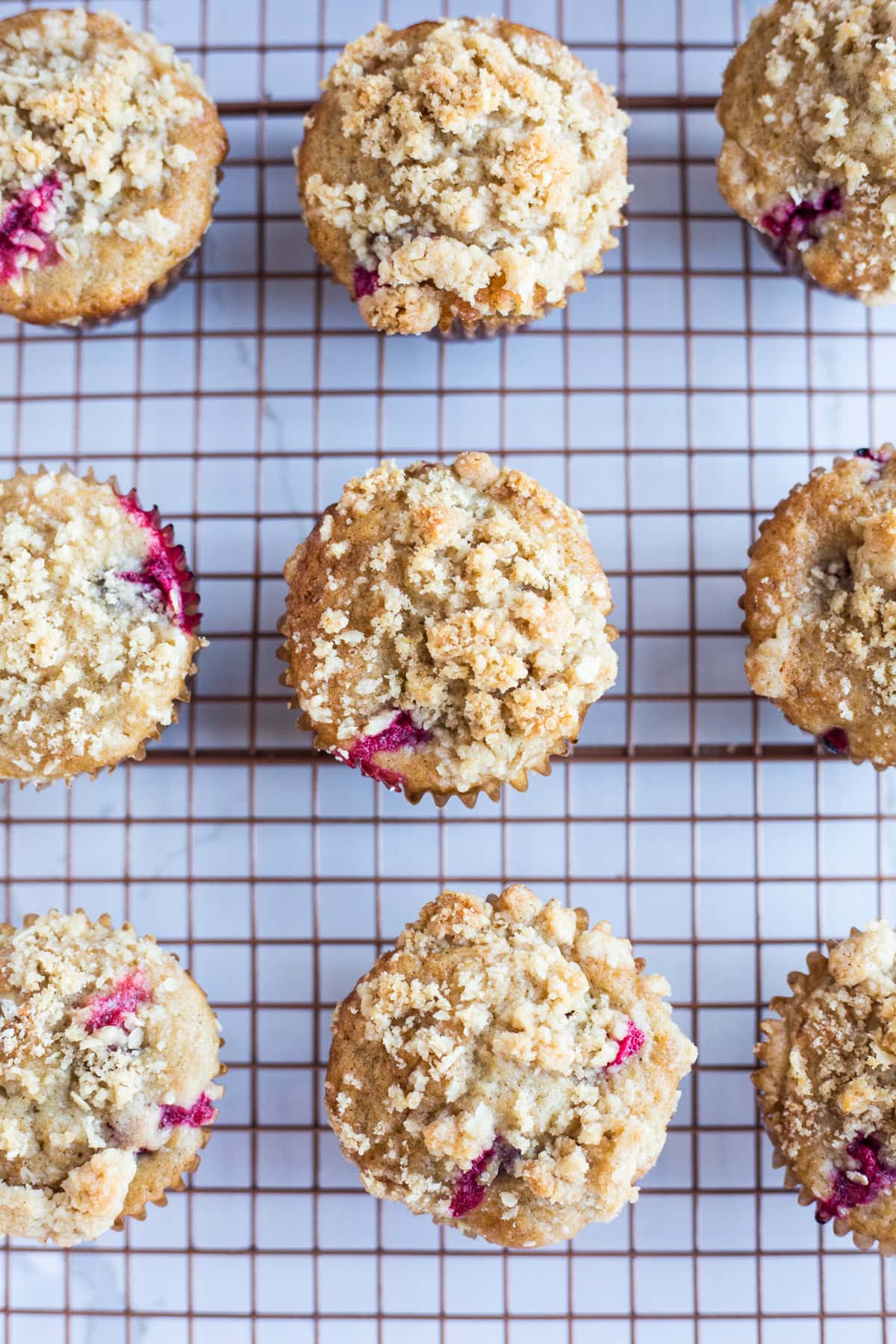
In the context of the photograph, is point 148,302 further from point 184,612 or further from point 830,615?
point 830,615

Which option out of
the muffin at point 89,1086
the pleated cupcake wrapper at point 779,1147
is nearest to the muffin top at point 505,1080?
the pleated cupcake wrapper at point 779,1147

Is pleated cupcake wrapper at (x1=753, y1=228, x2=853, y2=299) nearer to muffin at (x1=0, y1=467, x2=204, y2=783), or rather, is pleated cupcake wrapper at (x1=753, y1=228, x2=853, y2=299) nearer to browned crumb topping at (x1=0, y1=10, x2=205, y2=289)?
browned crumb topping at (x1=0, y1=10, x2=205, y2=289)

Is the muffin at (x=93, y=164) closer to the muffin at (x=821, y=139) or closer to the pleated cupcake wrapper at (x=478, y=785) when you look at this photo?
the pleated cupcake wrapper at (x=478, y=785)

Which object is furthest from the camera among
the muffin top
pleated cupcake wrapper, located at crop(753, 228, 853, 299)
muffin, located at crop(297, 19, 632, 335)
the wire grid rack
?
the wire grid rack

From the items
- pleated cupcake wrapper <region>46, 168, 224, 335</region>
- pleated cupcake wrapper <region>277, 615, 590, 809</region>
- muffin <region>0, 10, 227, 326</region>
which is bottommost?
pleated cupcake wrapper <region>277, 615, 590, 809</region>

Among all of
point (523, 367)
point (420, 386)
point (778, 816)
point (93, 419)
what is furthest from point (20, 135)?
point (778, 816)

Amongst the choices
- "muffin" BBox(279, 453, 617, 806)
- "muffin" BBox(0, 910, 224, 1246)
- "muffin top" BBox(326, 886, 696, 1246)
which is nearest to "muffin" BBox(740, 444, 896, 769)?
"muffin" BBox(279, 453, 617, 806)
